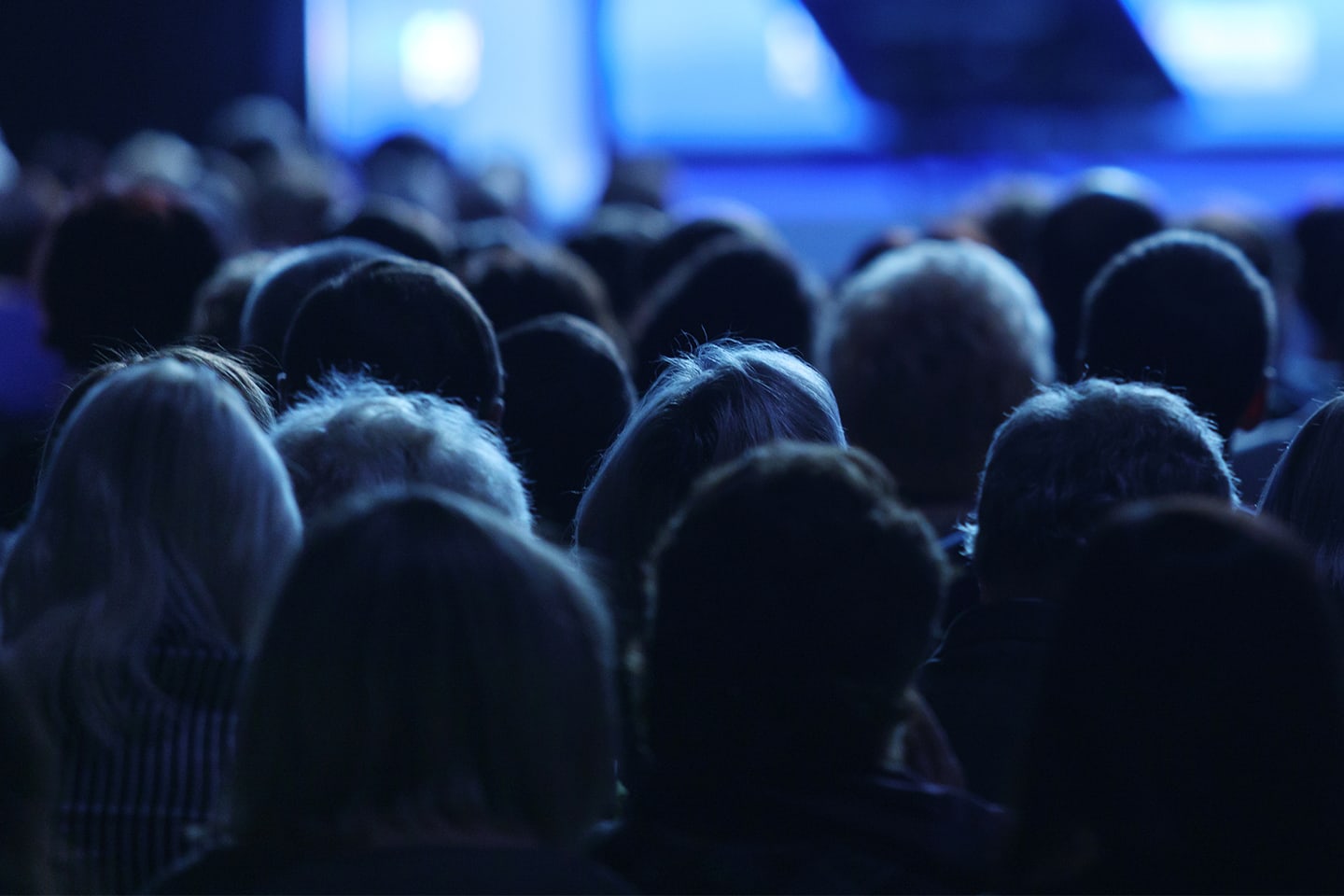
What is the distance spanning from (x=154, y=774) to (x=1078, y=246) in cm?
336

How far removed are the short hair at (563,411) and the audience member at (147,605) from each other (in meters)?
1.14

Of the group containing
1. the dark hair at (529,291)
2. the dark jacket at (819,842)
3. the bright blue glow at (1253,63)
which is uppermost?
the bright blue glow at (1253,63)

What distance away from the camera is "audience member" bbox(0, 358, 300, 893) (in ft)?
5.98

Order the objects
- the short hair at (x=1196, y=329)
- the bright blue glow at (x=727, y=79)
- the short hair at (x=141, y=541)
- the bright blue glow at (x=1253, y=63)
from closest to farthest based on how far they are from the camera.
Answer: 1. the short hair at (x=141, y=541)
2. the short hair at (x=1196, y=329)
3. the bright blue glow at (x=1253, y=63)
4. the bright blue glow at (x=727, y=79)

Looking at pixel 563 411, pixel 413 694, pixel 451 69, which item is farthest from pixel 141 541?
pixel 451 69

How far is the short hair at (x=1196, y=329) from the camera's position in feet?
10.6

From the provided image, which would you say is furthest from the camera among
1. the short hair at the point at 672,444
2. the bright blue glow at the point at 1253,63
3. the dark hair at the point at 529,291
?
the bright blue glow at the point at 1253,63

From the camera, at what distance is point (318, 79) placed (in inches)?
453

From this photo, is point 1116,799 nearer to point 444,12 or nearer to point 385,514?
point 385,514

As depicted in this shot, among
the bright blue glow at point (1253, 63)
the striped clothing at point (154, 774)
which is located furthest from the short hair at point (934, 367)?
the bright blue glow at point (1253, 63)

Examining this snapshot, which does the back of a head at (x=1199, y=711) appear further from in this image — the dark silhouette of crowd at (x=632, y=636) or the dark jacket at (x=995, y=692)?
the dark jacket at (x=995, y=692)

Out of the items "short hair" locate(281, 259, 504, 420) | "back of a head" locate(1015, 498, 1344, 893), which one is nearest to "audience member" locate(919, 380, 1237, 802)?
"back of a head" locate(1015, 498, 1344, 893)

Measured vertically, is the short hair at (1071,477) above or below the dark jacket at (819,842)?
above

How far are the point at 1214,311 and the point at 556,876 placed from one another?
224 centimetres
